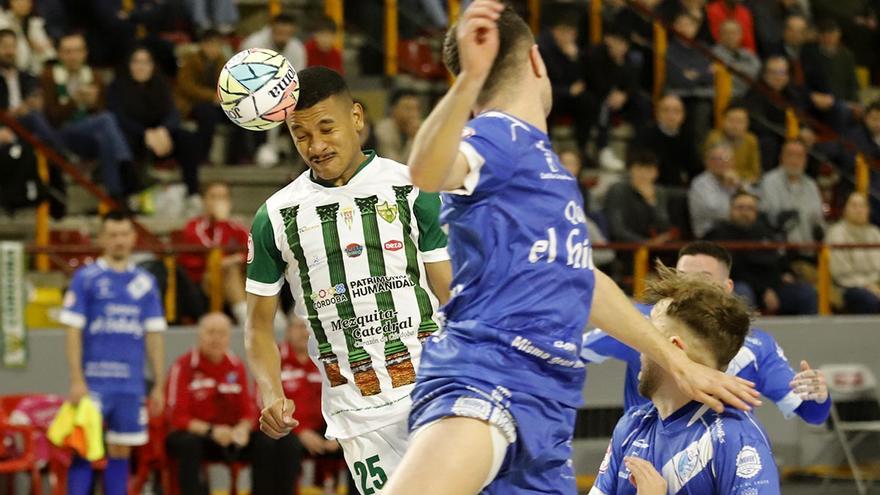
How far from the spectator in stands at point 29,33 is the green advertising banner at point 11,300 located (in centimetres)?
225

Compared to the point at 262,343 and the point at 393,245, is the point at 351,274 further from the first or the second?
the point at 262,343

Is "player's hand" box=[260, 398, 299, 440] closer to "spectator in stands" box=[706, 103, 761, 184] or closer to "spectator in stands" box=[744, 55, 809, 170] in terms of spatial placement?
"spectator in stands" box=[706, 103, 761, 184]

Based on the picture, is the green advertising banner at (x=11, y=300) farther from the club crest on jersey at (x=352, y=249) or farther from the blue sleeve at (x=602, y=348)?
the blue sleeve at (x=602, y=348)

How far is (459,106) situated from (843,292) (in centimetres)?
922

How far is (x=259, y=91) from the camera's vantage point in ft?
15.8

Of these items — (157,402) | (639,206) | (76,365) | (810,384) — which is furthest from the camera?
(639,206)

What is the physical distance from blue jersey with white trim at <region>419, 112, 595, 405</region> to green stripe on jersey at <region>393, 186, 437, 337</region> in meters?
1.22

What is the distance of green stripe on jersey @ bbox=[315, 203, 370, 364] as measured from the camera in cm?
496

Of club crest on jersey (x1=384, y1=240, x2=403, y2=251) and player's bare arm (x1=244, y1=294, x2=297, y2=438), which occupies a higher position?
club crest on jersey (x1=384, y1=240, x2=403, y2=251)

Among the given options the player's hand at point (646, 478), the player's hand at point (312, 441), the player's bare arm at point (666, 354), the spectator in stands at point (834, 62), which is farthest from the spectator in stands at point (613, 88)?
the player's bare arm at point (666, 354)

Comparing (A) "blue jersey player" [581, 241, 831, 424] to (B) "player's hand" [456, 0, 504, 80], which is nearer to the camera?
(B) "player's hand" [456, 0, 504, 80]

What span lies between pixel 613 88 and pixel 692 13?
1.44m

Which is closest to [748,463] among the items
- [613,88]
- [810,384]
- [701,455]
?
[701,455]

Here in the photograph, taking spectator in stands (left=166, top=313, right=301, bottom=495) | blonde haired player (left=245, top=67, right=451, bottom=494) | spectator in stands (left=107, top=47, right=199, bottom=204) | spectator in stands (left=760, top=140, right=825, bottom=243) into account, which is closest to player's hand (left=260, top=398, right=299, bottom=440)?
blonde haired player (left=245, top=67, right=451, bottom=494)
